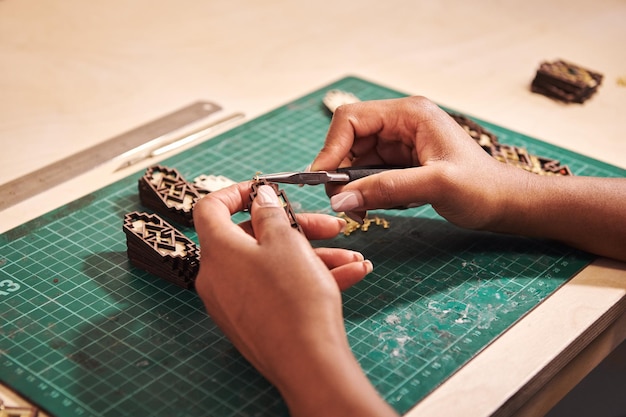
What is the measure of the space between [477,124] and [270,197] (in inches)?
44.8

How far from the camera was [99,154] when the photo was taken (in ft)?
8.10

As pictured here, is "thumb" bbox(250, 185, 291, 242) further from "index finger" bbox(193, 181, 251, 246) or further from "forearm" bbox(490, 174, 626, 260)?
"forearm" bbox(490, 174, 626, 260)

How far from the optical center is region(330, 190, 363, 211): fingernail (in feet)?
6.07

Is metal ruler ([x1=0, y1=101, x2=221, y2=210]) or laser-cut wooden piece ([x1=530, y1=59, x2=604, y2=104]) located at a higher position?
laser-cut wooden piece ([x1=530, y1=59, x2=604, y2=104])

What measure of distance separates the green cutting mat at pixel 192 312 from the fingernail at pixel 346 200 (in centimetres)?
21

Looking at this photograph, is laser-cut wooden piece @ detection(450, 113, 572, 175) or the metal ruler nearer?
the metal ruler

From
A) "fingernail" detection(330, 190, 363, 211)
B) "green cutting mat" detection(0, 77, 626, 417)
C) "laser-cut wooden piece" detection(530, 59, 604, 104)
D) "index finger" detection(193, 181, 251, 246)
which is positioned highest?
"index finger" detection(193, 181, 251, 246)

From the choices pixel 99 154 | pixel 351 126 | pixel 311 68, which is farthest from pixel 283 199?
pixel 311 68

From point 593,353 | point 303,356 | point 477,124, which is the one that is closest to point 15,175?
point 303,356

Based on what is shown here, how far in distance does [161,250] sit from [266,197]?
336 mm

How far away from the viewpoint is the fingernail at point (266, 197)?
1.69 metres

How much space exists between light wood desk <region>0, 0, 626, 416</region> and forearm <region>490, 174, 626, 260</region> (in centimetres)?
8

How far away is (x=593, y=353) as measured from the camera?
199 centimetres

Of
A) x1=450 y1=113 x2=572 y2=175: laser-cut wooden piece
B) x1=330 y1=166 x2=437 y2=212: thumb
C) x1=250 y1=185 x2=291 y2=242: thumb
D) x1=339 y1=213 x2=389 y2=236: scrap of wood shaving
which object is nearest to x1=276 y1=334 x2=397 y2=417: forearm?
x1=250 y1=185 x2=291 y2=242: thumb
